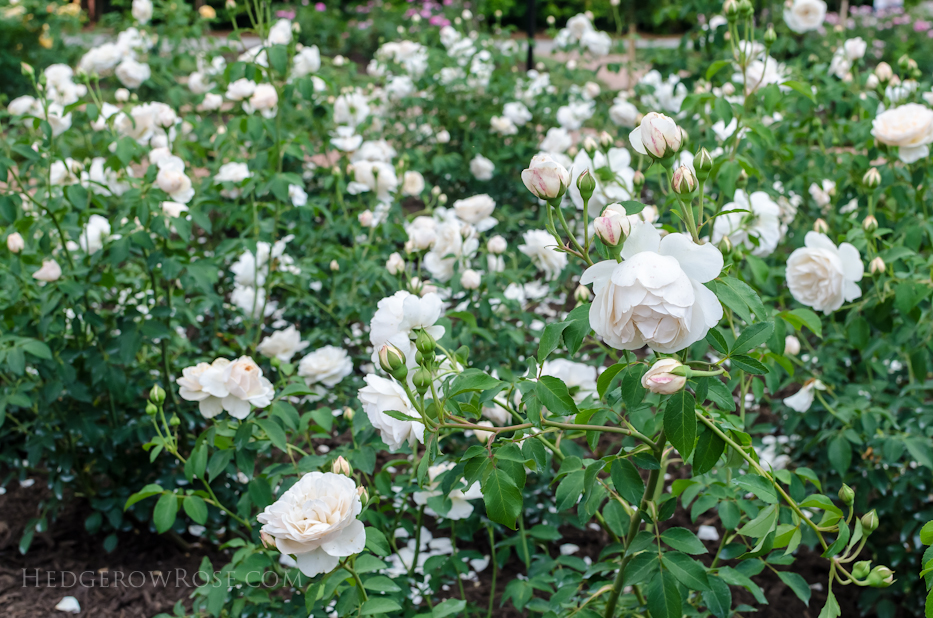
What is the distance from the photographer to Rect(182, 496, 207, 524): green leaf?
4.74 ft

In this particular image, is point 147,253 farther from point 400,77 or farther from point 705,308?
point 400,77

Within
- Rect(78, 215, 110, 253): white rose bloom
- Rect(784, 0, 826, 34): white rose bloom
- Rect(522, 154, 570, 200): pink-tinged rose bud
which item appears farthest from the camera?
Rect(784, 0, 826, 34): white rose bloom

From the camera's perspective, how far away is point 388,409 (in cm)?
109

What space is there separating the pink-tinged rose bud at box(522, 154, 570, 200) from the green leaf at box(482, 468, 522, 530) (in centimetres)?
36

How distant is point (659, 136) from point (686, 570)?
0.60m

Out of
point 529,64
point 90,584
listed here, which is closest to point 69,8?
point 529,64

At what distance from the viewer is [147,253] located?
1.97 metres

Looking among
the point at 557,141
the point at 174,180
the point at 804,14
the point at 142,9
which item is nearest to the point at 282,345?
the point at 174,180

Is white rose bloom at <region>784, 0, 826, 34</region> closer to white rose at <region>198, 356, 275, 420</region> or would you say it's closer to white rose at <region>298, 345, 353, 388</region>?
white rose at <region>298, 345, 353, 388</region>

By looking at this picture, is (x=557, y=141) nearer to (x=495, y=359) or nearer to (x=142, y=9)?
(x=495, y=359)

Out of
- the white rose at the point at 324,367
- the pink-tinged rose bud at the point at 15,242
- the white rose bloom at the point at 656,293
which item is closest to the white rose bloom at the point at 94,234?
the pink-tinged rose bud at the point at 15,242

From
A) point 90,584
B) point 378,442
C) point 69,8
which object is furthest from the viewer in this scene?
point 69,8

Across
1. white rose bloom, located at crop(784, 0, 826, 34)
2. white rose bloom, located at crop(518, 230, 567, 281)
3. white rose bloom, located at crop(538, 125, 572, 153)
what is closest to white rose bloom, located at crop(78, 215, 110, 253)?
white rose bloom, located at crop(518, 230, 567, 281)

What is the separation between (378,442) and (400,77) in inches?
110
